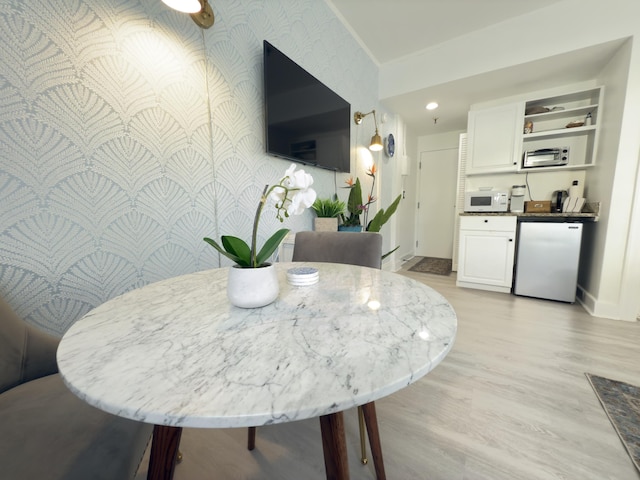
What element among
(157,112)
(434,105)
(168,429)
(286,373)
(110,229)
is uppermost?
(434,105)

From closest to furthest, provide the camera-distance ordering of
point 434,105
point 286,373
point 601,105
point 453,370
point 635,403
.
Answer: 1. point 286,373
2. point 635,403
3. point 453,370
4. point 601,105
5. point 434,105

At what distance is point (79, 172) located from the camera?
976 mm

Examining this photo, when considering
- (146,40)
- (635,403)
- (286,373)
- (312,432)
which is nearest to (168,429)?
(286,373)

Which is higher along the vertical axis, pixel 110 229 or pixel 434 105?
pixel 434 105

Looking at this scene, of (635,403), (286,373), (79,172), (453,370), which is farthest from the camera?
(453,370)

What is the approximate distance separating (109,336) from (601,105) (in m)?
4.12

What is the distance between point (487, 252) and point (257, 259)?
3135mm

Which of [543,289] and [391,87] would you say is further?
[391,87]

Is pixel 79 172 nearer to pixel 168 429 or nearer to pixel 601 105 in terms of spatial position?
pixel 168 429

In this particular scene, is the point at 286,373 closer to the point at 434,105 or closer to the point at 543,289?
the point at 543,289

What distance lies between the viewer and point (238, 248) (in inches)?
25.4

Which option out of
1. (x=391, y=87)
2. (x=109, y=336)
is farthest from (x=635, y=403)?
(x=391, y=87)

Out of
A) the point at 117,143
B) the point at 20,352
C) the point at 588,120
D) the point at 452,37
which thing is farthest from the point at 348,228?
the point at 588,120

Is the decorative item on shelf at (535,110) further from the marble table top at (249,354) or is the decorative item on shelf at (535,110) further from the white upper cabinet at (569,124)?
the marble table top at (249,354)
